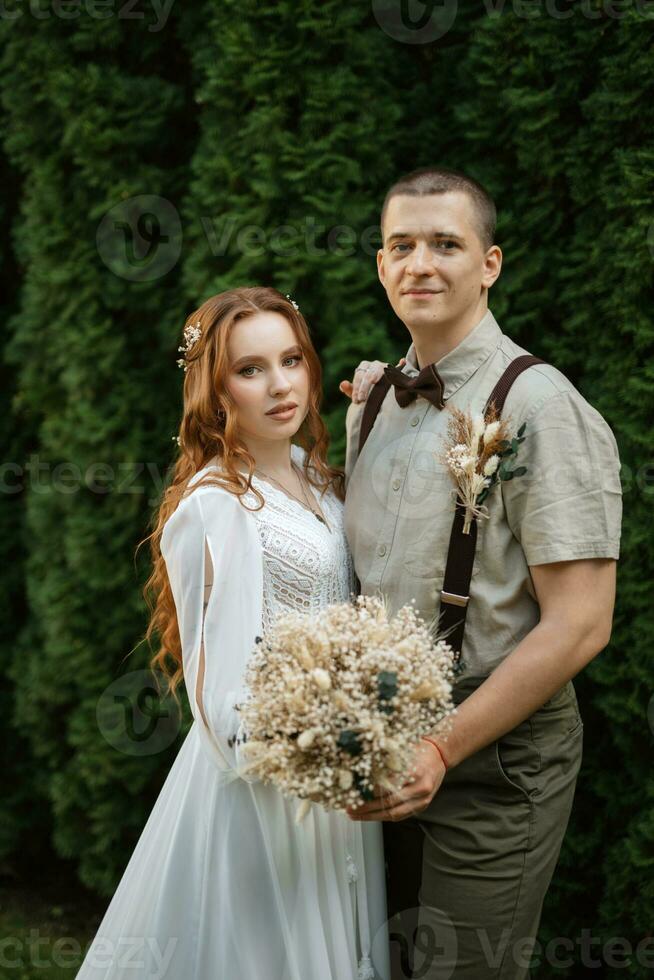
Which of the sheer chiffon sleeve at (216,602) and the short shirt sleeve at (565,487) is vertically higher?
the short shirt sleeve at (565,487)

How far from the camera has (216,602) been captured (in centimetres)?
260

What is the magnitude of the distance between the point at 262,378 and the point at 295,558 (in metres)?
0.55

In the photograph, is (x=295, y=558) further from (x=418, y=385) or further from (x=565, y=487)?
(x=565, y=487)

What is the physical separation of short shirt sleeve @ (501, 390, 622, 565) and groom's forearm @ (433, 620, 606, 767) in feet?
0.66

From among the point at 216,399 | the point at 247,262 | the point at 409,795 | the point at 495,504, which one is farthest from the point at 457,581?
the point at 247,262

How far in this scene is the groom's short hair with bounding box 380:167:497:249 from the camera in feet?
9.35

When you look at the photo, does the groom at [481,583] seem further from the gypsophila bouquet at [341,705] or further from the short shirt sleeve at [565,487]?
the gypsophila bouquet at [341,705]

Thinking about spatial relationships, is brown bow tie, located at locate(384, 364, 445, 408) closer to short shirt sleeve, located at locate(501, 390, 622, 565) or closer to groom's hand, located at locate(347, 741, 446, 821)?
short shirt sleeve, located at locate(501, 390, 622, 565)

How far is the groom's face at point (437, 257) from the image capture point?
282 centimetres

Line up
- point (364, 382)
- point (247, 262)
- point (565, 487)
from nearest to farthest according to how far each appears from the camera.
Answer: point (565, 487), point (364, 382), point (247, 262)

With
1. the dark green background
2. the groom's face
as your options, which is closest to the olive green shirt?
the groom's face

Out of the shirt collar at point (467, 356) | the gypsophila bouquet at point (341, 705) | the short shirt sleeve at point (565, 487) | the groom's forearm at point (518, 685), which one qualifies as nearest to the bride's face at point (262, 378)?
the shirt collar at point (467, 356)

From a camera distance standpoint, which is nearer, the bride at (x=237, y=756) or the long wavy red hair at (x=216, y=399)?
the bride at (x=237, y=756)

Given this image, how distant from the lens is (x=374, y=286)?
412 cm
